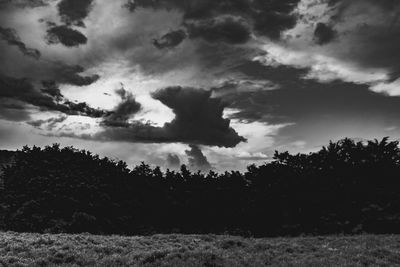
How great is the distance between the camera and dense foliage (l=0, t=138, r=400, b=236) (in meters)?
41.0

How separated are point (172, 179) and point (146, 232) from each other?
1014 cm

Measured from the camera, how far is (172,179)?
2314 inches

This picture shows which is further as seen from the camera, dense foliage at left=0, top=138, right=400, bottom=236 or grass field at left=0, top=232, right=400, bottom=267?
dense foliage at left=0, top=138, right=400, bottom=236

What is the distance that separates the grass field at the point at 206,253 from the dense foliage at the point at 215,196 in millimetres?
15749

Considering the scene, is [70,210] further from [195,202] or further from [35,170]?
[195,202]

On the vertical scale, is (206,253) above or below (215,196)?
below

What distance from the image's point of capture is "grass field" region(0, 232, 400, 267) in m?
18.0

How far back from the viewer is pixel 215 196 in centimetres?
5159

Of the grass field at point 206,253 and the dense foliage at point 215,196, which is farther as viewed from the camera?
the dense foliage at point 215,196

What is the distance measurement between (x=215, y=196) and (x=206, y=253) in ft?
106

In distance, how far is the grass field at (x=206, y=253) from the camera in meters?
18.0

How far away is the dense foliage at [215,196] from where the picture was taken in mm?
40969

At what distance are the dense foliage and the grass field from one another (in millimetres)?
15749

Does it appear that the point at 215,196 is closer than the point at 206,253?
No
